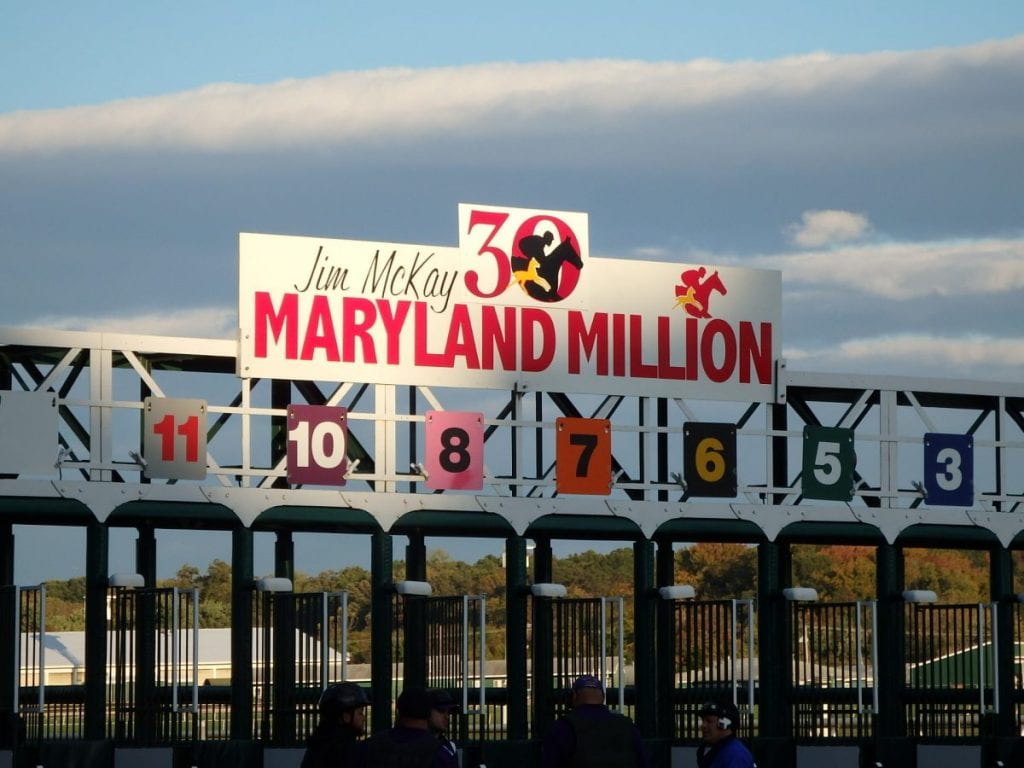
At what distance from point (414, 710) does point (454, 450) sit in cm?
1048

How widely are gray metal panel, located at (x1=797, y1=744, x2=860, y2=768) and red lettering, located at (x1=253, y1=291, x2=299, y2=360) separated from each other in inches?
250

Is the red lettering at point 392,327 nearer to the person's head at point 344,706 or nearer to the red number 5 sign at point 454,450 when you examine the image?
the red number 5 sign at point 454,450

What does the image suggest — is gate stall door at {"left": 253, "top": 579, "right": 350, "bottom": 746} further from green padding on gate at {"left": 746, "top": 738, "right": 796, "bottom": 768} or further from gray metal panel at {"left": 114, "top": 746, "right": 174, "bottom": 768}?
green padding on gate at {"left": 746, "top": 738, "right": 796, "bottom": 768}

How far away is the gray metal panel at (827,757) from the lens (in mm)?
19797

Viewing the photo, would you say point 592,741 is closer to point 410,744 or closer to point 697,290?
point 410,744

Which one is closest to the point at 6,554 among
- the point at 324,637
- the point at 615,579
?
the point at 324,637

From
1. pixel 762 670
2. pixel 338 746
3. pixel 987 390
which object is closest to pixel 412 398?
pixel 762 670

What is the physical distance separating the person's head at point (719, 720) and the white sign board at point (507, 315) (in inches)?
337

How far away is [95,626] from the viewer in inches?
677

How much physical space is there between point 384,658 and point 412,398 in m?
2.84

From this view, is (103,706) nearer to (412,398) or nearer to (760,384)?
(412,398)

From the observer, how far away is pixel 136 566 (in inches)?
728

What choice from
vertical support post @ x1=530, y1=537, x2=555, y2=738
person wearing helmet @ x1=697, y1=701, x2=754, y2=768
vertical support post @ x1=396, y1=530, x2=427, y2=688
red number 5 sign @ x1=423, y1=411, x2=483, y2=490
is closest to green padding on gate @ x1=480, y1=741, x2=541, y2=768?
vertical support post @ x1=530, y1=537, x2=555, y2=738

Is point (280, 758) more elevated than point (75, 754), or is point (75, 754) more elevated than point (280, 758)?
point (75, 754)
